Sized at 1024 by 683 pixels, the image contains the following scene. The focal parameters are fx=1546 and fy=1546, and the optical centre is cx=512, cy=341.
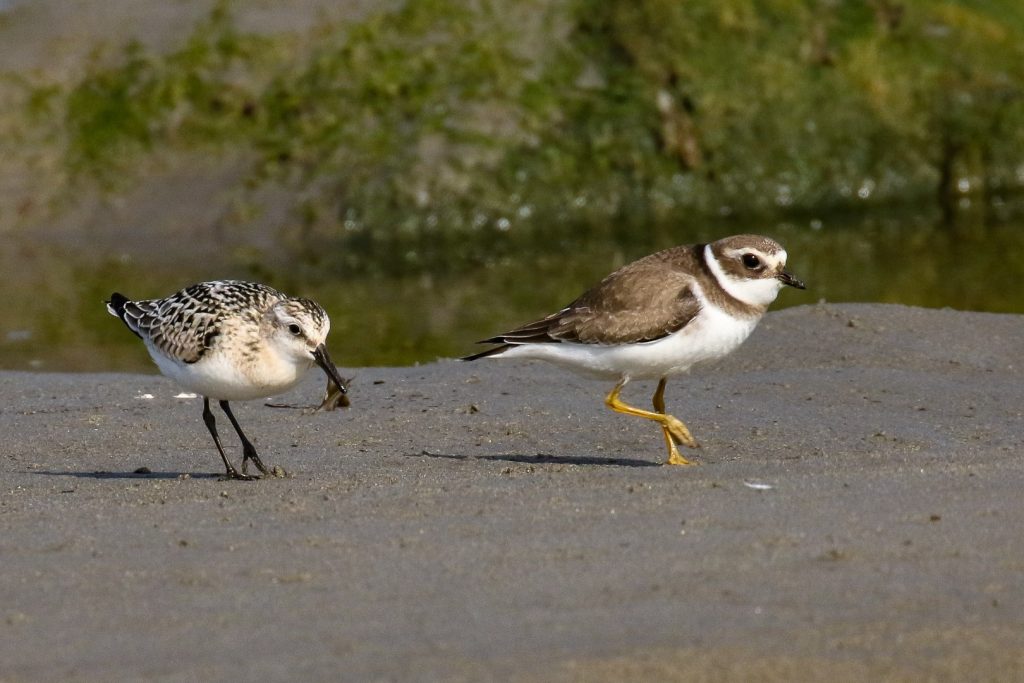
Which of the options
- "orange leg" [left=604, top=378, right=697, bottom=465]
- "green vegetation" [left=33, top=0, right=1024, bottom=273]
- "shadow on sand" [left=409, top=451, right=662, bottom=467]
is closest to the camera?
"orange leg" [left=604, top=378, right=697, bottom=465]

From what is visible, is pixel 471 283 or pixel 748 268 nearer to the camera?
pixel 748 268

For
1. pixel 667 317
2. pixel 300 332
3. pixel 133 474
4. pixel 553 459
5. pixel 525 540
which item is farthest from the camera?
pixel 553 459

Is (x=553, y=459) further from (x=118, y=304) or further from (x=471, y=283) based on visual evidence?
(x=471, y=283)

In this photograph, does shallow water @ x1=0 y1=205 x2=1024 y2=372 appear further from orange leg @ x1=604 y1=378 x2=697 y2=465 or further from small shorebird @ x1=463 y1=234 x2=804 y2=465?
small shorebird @ x1=463 y1=234 x2=804 y2=465

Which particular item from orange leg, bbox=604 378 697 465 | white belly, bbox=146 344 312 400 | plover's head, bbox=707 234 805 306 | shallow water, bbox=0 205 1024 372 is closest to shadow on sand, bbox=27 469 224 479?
white belly, bbox=146 344 312 400

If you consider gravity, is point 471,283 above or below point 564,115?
below

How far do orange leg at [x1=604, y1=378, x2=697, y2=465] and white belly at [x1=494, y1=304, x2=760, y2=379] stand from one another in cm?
20

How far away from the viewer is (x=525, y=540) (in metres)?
5.90

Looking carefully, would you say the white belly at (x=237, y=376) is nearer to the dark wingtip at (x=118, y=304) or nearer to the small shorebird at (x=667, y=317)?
the dark wingtip at (x=118, y=304)

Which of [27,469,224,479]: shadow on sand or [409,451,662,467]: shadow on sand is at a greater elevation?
[27,469,224,479]: shadow on sand

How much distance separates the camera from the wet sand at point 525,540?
15.7 feet

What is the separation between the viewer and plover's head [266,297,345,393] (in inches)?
A: 288

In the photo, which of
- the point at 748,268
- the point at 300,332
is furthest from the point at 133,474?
the point at 748,268

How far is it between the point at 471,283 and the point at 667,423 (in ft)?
22.4
